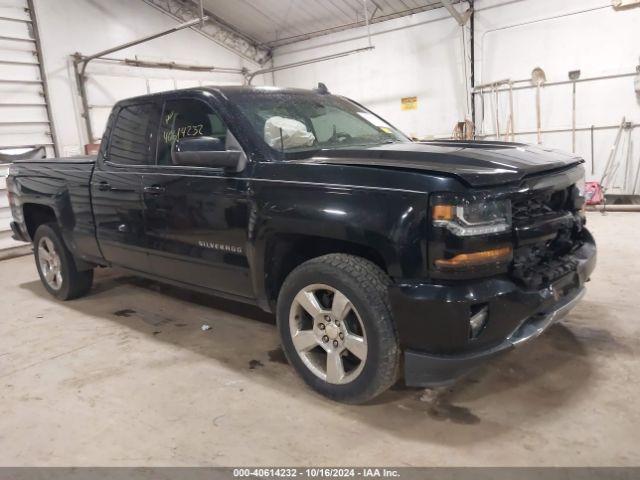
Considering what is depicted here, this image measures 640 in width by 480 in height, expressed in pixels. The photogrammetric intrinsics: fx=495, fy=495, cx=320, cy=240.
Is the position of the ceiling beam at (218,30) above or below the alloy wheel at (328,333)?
above

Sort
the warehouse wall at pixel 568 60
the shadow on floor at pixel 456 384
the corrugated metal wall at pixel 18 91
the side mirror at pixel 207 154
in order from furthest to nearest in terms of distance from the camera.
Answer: the warehouse wall at pixel 568 60, the corrugated metal wall at pixel 18 91, the side mirror at pixel 207 154, the shadow on floor at pixel 456 384

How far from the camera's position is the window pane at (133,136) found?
350cm

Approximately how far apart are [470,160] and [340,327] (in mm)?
1006

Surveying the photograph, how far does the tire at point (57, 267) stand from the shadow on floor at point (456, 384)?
86 centimetres

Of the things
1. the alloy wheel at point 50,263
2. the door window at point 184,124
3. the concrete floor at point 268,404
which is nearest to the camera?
the concrete floor at point 268,404

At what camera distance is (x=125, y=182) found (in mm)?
3545

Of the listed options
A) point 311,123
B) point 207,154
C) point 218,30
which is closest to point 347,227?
point 207,154

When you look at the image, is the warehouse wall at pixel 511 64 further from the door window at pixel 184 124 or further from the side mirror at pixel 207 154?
the side mirror at pixel 207 154

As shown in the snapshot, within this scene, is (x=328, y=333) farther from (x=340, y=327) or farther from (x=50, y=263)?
(x=50, y=263)

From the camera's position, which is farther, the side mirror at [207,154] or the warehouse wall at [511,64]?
the warehouse wall at [511,64]

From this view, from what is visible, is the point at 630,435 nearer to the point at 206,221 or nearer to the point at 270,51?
the point at 206,221

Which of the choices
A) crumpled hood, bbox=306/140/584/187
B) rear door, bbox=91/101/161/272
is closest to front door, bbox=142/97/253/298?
rear door, bbox=91/101/161/272

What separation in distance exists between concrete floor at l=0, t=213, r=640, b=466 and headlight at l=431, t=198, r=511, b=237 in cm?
95

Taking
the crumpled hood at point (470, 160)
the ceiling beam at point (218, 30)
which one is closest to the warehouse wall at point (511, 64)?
the ceiling beam at point (218, 30)
